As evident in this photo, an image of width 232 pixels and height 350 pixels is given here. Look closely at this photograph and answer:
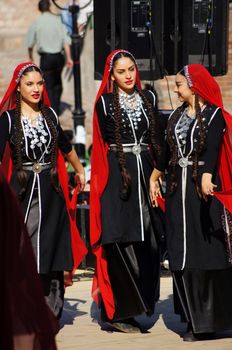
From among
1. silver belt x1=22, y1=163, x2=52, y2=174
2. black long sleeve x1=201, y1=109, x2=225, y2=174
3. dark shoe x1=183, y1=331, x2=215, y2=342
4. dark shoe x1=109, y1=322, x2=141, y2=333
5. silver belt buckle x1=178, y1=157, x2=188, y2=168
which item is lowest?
dark shoe x1=109, y1=322, x2=141, y2=333

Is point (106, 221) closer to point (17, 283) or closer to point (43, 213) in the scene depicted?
point (43, 213)

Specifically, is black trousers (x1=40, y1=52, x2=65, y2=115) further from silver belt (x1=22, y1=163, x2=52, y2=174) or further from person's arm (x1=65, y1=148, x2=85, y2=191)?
silver belt (x1=22, y1=163, x2=52, y2=174)

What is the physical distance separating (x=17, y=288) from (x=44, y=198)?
12.2 ft

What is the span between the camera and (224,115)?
25.5ft

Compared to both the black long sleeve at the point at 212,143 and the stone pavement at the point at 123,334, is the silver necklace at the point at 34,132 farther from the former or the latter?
the stone pavement at the point at 123,334

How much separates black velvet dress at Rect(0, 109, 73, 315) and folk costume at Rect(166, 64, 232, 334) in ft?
2.42

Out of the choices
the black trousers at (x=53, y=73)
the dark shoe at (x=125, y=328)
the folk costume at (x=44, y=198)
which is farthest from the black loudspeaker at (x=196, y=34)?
the black trousers at (x=53, y=73)

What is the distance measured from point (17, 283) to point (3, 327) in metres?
0.16

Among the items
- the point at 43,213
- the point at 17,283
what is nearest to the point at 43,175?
the point at 43,213

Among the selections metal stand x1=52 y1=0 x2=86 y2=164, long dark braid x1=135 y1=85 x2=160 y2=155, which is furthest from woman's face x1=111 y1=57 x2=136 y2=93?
metal stand x1=52 y1=0 x2=86 y2=164

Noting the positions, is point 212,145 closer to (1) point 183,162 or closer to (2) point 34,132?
(1) point 183,162

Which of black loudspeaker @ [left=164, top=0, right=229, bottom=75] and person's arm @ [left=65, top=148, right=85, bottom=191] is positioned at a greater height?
black loudspeaker @ [left=164, top=0, right=229, bottom=75]

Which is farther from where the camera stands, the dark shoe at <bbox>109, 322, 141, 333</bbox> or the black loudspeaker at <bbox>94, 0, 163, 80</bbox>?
the black loudspeaker at <bbox>94, 0, 163, 80</bbox>

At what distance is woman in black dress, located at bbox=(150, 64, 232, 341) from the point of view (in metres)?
7.71
